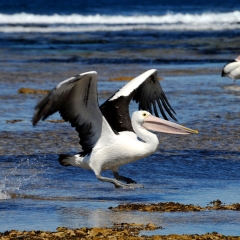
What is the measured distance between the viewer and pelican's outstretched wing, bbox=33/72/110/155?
24.5ft

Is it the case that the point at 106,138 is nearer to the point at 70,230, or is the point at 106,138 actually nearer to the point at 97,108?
the point at 97,108

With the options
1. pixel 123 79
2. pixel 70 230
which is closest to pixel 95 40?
pixel 123 79

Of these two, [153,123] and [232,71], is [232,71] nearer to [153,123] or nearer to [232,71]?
[232,71]

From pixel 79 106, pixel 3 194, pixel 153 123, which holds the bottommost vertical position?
pixel 3 194

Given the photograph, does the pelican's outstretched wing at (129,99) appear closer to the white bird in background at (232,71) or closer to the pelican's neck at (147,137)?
the pelican's neck at (147,137)

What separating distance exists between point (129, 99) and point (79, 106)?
94cm

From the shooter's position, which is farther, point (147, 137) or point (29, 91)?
point (29, 91)

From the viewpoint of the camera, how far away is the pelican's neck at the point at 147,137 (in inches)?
316

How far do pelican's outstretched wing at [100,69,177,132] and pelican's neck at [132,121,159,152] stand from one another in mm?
292

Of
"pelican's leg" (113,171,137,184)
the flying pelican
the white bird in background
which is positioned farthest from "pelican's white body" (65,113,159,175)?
the white bird in background

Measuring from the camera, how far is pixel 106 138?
8.23 m

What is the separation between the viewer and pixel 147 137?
26.6ft

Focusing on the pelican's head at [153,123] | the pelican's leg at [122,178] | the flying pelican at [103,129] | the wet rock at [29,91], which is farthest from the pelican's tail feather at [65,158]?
the wet rock at [29,91]

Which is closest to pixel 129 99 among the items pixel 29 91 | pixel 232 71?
pixel 29 91
